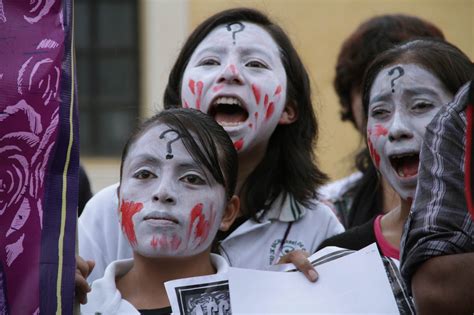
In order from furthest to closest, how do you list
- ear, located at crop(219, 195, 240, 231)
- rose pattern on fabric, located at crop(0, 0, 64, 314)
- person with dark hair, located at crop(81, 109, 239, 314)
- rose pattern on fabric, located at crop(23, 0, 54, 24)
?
ear, located at crop(219, 195, 240, 231) < person with dark hair, located at crop(81, 109, 239, 314) < rose pattern on fabric, located at crop(23, 0, 54, 24) < rose pattern on fabric, located at crop(0, 0, 64, 314)

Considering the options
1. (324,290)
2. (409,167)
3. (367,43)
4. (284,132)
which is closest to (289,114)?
(284,132)

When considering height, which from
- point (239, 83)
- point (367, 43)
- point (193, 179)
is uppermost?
point (367, 43)

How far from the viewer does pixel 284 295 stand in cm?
301

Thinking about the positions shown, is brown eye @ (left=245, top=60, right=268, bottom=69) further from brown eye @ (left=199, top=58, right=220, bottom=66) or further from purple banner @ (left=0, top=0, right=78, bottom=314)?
purple banner @ (left=0, top=0, right=78, bottom=314)

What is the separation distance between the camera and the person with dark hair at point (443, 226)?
8.61 feet

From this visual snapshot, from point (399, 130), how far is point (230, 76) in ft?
2.09

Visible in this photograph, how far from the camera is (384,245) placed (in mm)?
3631

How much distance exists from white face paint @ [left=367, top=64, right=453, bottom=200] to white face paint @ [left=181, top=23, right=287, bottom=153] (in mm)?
414

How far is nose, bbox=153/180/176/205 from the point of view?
10.5ft

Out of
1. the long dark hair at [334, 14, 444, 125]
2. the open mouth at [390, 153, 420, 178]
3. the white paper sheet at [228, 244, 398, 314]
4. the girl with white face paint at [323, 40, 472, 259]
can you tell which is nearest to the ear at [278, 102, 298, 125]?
the girl with white face paint at [323, 40, 472, 259]

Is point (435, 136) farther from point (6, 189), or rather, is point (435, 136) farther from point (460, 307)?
point (6, 189)

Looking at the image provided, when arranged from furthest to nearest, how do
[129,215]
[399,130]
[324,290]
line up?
1. [399,130]
2. [129,215]
3. [324,290]

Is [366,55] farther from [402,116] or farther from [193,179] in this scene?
[193,179]

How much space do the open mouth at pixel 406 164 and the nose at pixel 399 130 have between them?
0.06 meters
